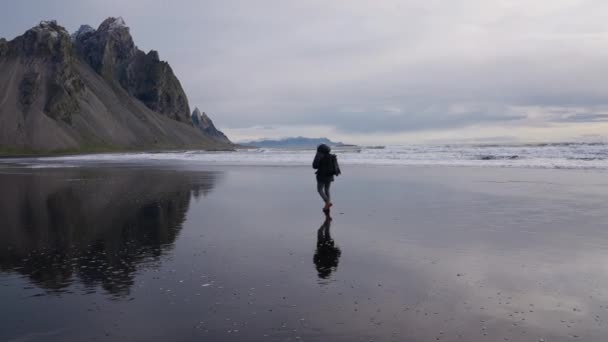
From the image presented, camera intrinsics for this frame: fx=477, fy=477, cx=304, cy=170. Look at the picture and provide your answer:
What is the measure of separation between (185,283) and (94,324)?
1718 millimetres

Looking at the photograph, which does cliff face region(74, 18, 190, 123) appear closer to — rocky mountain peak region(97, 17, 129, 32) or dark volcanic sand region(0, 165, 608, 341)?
rocky mountain peak region(97, 17, 129, 32)

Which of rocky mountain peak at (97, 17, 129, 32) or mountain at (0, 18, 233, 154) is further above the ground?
rocky mountain peak at (97, 17, 129, 32)

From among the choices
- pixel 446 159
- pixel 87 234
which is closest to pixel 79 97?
pixel 446 159

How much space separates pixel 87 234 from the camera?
435 inches

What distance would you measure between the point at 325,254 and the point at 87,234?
5749mm

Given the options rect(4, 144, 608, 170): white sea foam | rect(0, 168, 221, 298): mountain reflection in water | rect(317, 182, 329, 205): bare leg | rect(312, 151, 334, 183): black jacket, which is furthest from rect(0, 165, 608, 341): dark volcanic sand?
rect(4, 144, 608, 170): white sea foam

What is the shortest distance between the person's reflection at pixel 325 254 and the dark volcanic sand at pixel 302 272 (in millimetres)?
58

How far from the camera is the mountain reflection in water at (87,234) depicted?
25.2 feet

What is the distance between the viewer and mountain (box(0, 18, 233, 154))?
383ft

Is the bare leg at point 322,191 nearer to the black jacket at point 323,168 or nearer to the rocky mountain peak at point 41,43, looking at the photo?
the black jacket at point 323,168

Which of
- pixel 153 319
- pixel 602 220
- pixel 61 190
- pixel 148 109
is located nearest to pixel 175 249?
pixel 153 319

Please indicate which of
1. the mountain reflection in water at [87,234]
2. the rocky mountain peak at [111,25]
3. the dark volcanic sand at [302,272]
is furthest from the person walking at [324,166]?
the rocky mountain peak at [111,25]

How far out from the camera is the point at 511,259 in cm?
870

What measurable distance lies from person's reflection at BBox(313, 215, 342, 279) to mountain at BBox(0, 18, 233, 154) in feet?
370
